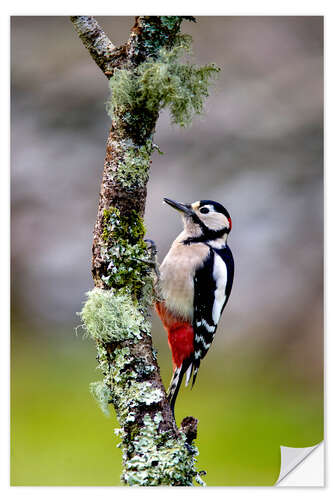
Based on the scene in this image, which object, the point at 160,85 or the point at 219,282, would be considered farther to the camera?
the point at 219,282

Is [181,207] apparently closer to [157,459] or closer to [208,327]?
[208,327]

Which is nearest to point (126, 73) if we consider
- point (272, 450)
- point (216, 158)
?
point (216, 158)

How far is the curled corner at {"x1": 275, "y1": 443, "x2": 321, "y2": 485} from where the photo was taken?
227 cm

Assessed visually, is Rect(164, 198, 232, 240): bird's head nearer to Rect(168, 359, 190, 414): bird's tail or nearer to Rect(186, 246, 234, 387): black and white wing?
Rect(186, 246, 234, 387): black and white wing

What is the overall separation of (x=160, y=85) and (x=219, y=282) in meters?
0.87

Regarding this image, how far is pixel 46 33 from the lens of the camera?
2.38m

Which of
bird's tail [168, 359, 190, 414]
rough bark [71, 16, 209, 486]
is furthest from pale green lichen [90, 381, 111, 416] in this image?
bird's tail [168, 359, 190, 414]

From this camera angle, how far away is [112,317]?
1.95 m

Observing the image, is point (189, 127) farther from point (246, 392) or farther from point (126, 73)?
point (246, 392)
